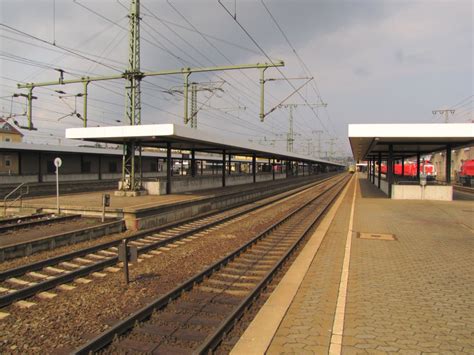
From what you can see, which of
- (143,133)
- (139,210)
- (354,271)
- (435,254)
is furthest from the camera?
(143,133)

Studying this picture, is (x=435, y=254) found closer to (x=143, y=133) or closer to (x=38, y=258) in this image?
(x=38, y=258)

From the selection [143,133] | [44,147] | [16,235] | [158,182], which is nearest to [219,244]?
[16,235]

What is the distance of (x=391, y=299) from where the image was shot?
578cm

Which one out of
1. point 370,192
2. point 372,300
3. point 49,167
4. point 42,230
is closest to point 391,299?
point 372,300

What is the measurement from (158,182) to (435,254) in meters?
15.8

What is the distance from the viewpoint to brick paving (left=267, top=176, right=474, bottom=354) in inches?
170

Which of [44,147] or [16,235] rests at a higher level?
[44,147]

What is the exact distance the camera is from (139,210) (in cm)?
1330

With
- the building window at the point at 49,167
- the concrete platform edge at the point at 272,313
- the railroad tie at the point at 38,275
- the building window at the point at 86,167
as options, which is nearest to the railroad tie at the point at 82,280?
the railroad tie at the point at 38,275

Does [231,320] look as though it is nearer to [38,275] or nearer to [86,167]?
[38,275]

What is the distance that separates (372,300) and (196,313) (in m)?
2.70

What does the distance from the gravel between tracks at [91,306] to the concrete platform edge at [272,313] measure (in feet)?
6.36

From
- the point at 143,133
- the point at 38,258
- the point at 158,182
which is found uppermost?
the point at 143,133

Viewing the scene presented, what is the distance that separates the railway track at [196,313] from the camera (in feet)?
14.7
